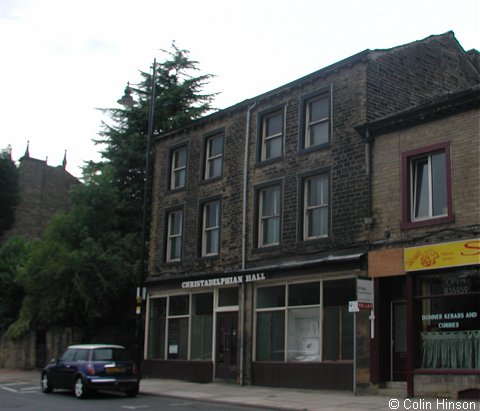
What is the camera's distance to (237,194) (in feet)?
77.5

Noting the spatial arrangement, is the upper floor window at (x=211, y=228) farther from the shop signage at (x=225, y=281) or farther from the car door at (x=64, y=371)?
the car door at (x=64, y=371)

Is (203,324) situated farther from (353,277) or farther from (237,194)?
(353,277)

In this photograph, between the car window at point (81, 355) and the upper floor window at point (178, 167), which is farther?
the upper floor window at point (178, 167)

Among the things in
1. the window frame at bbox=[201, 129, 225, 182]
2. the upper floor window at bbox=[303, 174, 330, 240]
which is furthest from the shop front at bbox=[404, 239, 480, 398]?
the window frame at bbox=[201, 129, 225, 182]

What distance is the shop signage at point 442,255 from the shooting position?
51.4ft

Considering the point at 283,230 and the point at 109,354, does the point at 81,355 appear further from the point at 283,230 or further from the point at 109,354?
the point at 283,230

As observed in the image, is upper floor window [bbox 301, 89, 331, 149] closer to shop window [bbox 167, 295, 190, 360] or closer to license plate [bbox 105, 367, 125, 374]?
shop window [bbox 167, 295, 190, 360]

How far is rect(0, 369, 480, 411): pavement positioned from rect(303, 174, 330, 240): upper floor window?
4.89 meters

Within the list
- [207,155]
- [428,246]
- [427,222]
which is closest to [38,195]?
[207,155]

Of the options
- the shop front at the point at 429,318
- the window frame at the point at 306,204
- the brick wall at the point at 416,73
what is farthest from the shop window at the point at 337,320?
the brick wall at the point at 416,73

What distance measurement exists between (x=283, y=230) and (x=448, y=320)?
659 centimetres

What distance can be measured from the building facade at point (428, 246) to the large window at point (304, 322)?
4.70 ft

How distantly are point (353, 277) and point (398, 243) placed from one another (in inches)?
73.5

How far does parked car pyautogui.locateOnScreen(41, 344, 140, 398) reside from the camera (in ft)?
59.3
